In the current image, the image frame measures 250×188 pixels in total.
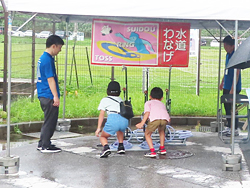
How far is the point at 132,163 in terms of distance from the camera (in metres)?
7.03

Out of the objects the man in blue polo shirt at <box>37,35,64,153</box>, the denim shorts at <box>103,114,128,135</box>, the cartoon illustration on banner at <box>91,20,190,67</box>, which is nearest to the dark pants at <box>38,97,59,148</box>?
the man in blue polo shirt at <box>37,35,64,153</box>

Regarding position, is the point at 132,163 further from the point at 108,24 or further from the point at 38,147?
the point at 108,24

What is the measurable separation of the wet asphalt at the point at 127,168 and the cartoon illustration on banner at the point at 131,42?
1478mm

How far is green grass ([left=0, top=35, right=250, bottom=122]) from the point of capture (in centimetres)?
1125

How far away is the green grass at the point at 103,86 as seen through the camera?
1125 cm

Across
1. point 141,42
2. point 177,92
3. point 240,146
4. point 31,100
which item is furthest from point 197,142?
point 177,92

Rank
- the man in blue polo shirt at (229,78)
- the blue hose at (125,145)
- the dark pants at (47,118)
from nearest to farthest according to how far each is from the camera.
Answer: the dark pants at (47,118), the blue hose at (125,145), the man in blue polo shirt at (229,78)

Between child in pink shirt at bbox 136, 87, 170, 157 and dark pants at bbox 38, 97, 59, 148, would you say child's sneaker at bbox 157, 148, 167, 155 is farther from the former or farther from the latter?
dark pants at bbox 38, 97, 59, 148

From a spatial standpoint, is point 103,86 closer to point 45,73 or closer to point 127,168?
point 45,73

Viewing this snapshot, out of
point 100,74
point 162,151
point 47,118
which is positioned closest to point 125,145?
point 162,151

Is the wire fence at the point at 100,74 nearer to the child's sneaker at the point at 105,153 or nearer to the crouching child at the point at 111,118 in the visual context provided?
the crouching child at the point at 111,118

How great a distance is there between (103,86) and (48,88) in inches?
303

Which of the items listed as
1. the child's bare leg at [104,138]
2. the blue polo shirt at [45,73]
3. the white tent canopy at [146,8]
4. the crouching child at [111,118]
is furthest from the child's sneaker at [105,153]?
the white tent canopy at [146,8]

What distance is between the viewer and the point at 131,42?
8547 millimetres
